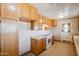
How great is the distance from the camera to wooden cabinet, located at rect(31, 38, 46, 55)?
1.34 meters

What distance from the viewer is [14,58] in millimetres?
1257

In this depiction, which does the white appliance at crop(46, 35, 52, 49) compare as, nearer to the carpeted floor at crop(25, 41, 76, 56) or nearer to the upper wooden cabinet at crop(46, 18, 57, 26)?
the carpeted floor at crop(25, 41, 76, 56)

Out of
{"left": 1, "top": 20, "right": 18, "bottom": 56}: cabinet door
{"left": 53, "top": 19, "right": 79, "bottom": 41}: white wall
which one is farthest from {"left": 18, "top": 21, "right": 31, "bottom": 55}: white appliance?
{"left": 53, "top": 19, "right": 79, "bottom": 41}: white wall

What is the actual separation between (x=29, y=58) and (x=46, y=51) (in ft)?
1.02

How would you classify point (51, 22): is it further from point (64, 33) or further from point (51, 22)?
point (64, 33)

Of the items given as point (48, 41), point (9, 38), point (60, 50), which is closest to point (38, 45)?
point (48, 41)

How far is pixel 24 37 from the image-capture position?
1.34 m

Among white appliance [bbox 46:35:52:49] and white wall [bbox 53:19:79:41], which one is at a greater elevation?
white wall [bbox 53:19:79:41]

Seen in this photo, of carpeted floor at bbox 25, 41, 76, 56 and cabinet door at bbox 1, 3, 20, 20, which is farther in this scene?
carpeted floor at bbox 25, 41, 76, 56

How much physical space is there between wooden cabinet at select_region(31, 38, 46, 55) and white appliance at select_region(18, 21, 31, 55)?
87mm

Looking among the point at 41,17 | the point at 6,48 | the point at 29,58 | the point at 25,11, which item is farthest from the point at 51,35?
the point at 6,48

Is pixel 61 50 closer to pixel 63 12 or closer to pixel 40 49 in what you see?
pixel 40 49

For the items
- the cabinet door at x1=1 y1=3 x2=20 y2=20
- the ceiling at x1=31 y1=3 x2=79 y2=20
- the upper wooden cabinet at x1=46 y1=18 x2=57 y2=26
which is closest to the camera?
the cabinet door at x1=1 y1=3 x2=20 y2=20

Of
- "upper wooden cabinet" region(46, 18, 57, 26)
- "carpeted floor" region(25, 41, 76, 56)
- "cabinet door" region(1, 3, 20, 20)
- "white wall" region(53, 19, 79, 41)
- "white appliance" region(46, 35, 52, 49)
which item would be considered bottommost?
"carpeted floor" region(25, 41, 76, 56)
